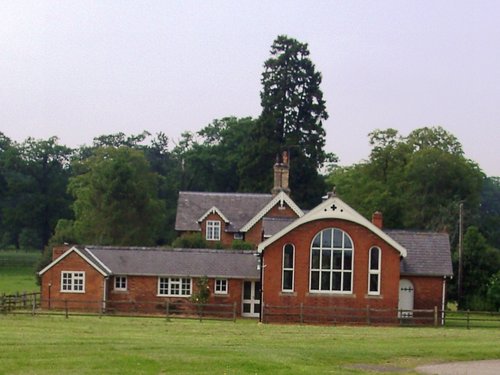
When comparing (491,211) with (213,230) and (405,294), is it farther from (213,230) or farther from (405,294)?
(405,294)

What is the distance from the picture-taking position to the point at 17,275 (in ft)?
289

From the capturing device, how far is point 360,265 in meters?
50.0

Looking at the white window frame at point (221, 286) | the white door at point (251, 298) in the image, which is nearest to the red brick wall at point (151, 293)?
the white window frame at point (221, 286)

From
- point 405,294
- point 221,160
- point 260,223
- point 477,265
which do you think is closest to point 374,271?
point 405,294

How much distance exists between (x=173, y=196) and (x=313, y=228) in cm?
6816

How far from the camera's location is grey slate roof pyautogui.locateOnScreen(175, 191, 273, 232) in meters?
71.4

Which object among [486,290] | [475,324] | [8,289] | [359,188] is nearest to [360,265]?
[475,324]

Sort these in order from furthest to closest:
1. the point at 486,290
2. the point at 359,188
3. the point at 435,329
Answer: the point at 359,188 < the point at 486,290 < the point at 435,329

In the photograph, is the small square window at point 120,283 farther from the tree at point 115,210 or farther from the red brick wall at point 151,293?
the tree at point 115,210

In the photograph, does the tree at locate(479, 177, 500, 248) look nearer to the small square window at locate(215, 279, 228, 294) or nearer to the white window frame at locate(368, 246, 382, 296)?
the small square window at locate(215, 279, 228, 294)

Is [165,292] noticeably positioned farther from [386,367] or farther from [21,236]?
[21,236]

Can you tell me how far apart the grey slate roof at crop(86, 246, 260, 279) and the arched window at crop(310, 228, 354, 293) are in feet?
15.0

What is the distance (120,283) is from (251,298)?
6969mm

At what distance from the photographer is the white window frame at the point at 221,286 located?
5388 centimetres
